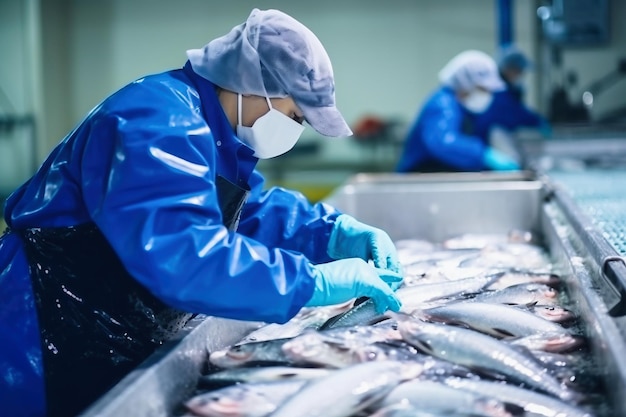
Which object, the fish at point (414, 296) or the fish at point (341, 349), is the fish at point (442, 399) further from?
the fish at point (414, 296)

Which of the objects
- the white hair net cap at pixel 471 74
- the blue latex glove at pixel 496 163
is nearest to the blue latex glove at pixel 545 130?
the white hair net cap at pixel 471 74

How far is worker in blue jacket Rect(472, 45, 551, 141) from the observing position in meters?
7.57

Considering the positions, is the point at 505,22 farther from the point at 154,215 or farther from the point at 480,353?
the point at 154,215

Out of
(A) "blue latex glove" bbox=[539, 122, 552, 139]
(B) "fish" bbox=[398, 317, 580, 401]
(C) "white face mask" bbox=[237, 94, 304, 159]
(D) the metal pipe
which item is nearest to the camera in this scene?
(B) "fish" bbox=[398, 317, 580, 401]

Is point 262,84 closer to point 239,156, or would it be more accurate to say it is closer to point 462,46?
point 239,156

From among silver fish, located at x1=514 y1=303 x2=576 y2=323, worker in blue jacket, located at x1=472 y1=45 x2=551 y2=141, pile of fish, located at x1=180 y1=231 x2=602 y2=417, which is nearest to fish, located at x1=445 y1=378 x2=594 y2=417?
pile of fish, located at x1=180 y1=231 x2=602 y2=417

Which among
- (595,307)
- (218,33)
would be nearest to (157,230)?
(595,307)

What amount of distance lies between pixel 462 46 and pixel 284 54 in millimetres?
8653

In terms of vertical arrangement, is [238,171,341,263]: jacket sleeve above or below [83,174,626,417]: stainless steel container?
above

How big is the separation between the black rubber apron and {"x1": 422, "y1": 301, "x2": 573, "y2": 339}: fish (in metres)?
0.73

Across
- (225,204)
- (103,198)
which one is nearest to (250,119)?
(225,204)

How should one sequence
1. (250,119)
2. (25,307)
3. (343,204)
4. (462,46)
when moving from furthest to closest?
(462,46)
(343,204)
(250,119)
(25,307)

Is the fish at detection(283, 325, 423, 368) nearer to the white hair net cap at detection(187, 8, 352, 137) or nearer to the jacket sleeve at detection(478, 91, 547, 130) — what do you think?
the white hair net cap at detection(187, 8, 352, 137)

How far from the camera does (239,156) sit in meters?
1.94
